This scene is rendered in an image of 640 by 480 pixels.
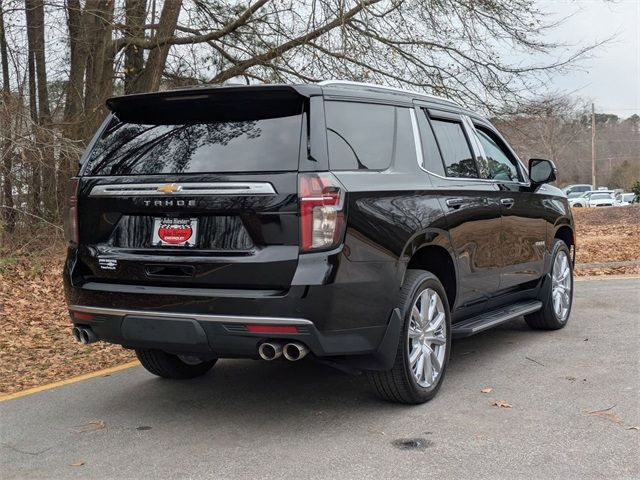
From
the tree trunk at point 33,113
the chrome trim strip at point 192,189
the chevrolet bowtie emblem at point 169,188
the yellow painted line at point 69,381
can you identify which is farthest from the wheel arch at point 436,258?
the tree trunk at point 33,113

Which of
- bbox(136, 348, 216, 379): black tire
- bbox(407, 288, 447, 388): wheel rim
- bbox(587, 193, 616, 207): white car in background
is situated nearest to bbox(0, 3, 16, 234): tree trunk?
bbox(136, 348, 216, 379): black tire

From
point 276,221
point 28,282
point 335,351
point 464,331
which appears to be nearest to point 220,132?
point 276,221

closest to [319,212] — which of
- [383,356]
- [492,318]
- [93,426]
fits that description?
[383,356]

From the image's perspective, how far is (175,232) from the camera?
13.3 feet

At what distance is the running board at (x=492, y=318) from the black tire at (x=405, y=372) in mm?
593

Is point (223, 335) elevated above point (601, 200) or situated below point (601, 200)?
above

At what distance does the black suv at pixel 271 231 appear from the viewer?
385 cm

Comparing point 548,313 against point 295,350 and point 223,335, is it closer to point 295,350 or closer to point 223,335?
point 295,350

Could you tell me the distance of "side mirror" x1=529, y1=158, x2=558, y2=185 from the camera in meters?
6.54

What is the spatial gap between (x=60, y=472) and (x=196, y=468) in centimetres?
70

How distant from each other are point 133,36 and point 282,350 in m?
11.0

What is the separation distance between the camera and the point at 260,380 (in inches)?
211

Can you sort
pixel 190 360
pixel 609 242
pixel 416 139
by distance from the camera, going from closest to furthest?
pixel 416 139, pixel 190 360, pixel 609 242

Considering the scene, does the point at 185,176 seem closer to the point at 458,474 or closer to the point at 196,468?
the point at 196,468
